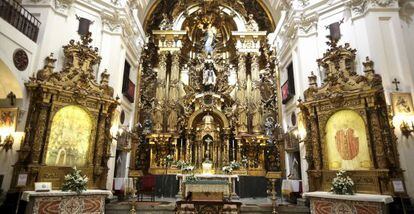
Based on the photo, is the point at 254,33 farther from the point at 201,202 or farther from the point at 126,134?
the point at 201,202

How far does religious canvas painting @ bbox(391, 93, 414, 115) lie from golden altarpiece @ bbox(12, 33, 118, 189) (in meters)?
10.1

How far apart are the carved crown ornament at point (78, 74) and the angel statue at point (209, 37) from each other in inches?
331

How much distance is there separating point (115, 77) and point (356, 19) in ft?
33.5

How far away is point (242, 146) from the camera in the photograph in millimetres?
15109

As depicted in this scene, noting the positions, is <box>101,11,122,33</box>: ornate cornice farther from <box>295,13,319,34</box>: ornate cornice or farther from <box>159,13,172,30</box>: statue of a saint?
<box>295,13,319,34</box>: ornate cornice

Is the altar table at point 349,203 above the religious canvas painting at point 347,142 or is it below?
below

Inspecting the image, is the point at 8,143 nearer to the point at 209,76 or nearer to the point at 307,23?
the point at 209,76

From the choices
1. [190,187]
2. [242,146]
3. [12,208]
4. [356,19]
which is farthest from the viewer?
[242,146]

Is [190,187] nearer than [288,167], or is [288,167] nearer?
[190,187]

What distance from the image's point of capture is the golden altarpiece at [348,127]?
328 inches

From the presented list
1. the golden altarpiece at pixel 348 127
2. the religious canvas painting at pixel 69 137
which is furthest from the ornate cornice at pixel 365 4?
the religious canvas painting at pixel 69 137

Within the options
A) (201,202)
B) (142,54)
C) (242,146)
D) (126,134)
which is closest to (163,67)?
(142,54)

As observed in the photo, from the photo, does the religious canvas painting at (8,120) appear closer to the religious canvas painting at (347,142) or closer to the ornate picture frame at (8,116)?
the ornate picture frame at (8,116)

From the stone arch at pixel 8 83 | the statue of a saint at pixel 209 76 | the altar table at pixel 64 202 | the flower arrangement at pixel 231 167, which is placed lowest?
the altar table at pixel 64 202
